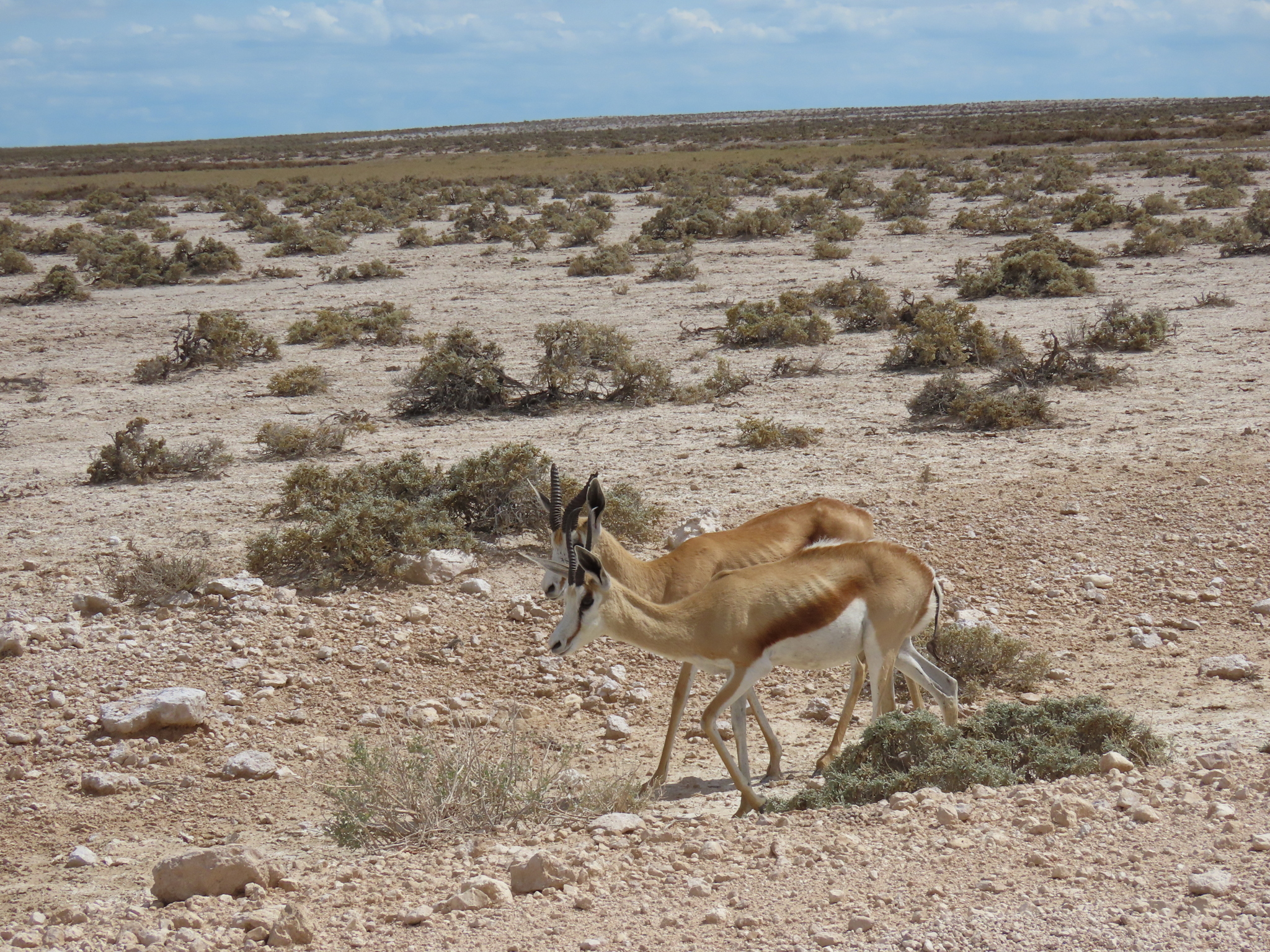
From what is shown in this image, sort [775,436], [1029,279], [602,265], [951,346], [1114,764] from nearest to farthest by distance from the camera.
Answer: [1114,764], [775,436], [951,346], [1029,279], [602,265]

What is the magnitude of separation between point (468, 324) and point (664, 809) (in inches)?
578

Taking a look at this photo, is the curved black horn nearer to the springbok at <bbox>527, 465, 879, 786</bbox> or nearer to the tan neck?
the springbok at <bbox>527, 465, 879, 786</bbox>

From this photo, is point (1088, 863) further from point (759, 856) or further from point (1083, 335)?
point (1083, 335)

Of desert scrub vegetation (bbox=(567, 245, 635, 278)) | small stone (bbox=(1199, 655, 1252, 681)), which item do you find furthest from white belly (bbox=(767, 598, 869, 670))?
desert scrub vegetation (bbox=(567, 245, 635, 278))

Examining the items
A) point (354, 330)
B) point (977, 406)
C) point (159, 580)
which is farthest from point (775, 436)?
point (354, 330)

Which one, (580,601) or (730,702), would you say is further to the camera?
(730,702)

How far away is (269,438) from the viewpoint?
12.9m

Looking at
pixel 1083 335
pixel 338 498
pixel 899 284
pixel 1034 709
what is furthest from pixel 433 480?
pixel 899 284

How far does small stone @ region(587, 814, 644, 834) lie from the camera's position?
17.5 feet

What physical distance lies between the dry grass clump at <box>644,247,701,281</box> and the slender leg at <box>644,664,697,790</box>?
57.0 ft

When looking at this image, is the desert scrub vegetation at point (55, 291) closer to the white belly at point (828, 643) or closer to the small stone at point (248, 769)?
the small stone at point (248, 769)

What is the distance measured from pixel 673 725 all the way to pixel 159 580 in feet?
14.0

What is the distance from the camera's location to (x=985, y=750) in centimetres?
562

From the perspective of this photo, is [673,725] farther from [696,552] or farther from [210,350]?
[210,350]
